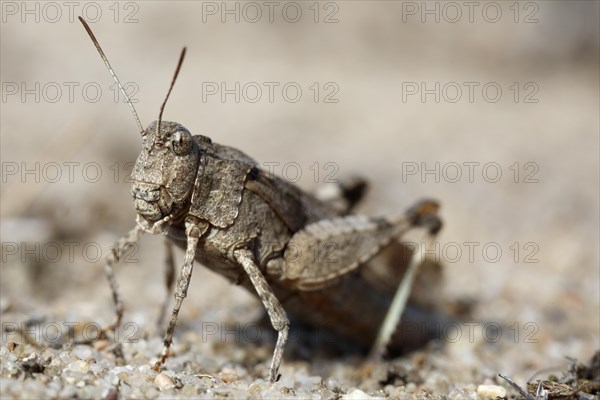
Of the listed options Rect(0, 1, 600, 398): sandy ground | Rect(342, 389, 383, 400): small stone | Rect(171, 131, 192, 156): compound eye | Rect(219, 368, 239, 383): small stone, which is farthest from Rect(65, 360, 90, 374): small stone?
Rect(342, 389, 383, 400): small stone

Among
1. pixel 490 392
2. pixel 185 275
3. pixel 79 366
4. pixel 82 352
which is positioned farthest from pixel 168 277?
pixel 490 392

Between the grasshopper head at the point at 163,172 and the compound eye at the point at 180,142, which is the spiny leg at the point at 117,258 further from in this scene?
the compound eye at the point at 180,142

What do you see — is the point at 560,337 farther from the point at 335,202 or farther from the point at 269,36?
the point at 269,36

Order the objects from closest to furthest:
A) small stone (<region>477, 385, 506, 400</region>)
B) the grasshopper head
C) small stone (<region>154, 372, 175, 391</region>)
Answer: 1. small stone (<region>154, 372, 175, 391</region>)
2. the grasshopper head
3. small stone (<region>477, 385, 506, 400</region>)

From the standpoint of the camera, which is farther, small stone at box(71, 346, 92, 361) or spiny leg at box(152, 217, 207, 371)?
small stone at box(71, 346, 92, 361)

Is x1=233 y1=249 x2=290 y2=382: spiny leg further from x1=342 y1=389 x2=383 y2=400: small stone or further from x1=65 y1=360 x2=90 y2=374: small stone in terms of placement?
x1=65 y1=360 x2=90 y2=374: small stone

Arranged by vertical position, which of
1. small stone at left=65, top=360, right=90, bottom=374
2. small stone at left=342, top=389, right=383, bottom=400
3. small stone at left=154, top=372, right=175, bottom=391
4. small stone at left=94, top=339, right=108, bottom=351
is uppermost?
small stone at left=65, top=360, right=90, bottom=374

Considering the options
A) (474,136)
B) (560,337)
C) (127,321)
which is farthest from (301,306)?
(474,136)
